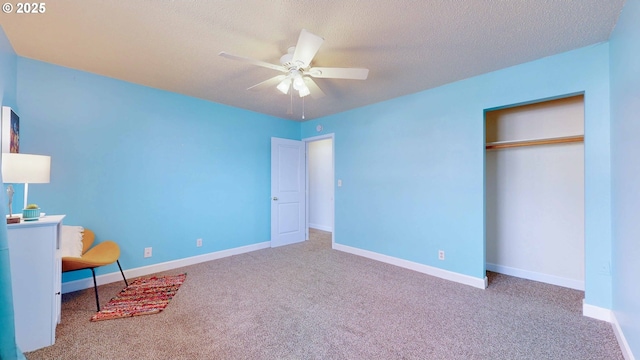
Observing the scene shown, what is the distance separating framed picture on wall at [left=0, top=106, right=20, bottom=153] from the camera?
202 centimetres

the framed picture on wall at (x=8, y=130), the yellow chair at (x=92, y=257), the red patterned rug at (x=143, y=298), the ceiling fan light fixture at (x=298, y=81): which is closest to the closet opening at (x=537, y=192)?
the ceiling fan light fixture at (x=298, y=81)

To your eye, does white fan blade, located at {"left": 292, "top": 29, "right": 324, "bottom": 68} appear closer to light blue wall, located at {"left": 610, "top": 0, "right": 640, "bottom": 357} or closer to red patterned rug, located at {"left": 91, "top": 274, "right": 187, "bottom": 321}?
light blue wall, located at {"left": 610, "top": 0, "right": 640, "bottom": 357}

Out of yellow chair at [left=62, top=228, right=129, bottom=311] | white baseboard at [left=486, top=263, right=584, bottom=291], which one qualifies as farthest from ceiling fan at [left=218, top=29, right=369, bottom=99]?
white baseboard at [left=486, top=263, right=584, bottom=291]

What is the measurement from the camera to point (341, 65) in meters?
2.51

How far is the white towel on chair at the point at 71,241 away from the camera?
236 cm

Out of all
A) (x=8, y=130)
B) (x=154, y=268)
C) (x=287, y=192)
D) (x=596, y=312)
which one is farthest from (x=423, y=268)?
(x=8, y=130)

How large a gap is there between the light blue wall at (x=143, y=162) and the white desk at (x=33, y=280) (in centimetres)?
112

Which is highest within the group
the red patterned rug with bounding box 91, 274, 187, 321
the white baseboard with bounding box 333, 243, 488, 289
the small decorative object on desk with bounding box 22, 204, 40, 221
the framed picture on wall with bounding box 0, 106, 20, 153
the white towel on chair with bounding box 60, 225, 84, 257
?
the framed picture on wall with bounding box 0, 106, 20, 153

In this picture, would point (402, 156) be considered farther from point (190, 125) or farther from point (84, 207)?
point (84, 207)

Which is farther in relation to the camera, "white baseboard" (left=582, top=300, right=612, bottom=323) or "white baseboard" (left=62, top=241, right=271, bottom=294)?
"white baseboard" (left=62, top=241, right=271, bottom=294)

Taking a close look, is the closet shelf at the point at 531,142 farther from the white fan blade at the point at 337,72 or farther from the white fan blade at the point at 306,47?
the white fan blade at the point at 306,47

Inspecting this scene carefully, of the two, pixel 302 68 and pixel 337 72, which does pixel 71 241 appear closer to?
pixel 302 68

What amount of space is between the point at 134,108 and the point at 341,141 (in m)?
2.96

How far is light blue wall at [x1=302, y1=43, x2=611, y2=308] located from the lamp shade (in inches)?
138
